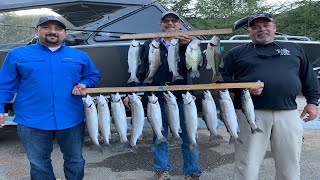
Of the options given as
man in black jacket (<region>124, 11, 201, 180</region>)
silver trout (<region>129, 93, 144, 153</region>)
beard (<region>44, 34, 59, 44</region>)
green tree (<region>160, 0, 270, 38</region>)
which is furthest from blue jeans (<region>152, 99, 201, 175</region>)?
green tree (<region>160, 0, 270, 38</region>)

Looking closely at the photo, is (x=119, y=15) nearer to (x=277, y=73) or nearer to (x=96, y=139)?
(x=96, y=139)

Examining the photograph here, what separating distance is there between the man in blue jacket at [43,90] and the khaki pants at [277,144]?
169 cm

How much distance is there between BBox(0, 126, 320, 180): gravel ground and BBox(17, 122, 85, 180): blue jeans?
74cm

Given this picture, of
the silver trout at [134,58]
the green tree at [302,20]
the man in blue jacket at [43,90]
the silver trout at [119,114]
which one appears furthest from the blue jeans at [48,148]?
the green tree at [302,20]

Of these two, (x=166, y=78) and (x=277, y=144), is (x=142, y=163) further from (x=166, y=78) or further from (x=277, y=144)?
(x=277, y=144)

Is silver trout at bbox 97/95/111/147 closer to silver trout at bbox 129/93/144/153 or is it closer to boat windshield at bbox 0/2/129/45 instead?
silver trout at bbox 129/93/144/153

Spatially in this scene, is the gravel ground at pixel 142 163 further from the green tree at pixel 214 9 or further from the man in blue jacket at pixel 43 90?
the green tree at pixel 214 9

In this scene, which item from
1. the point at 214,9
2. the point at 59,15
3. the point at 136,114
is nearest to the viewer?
the point at 136,114

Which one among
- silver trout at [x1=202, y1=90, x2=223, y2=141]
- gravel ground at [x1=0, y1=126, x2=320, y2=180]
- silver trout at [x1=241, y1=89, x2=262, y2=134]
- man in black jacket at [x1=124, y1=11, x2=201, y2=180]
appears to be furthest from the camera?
gravel ground at [x1=0, y1=126, x2=320, y2=180]

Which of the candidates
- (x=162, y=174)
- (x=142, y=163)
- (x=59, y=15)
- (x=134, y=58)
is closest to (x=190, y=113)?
(x=134, y=58)

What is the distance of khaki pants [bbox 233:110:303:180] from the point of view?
3.52 metres

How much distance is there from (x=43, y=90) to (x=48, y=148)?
1.93ft

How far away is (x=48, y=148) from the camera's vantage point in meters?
3.65

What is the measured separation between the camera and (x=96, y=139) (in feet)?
12.1
